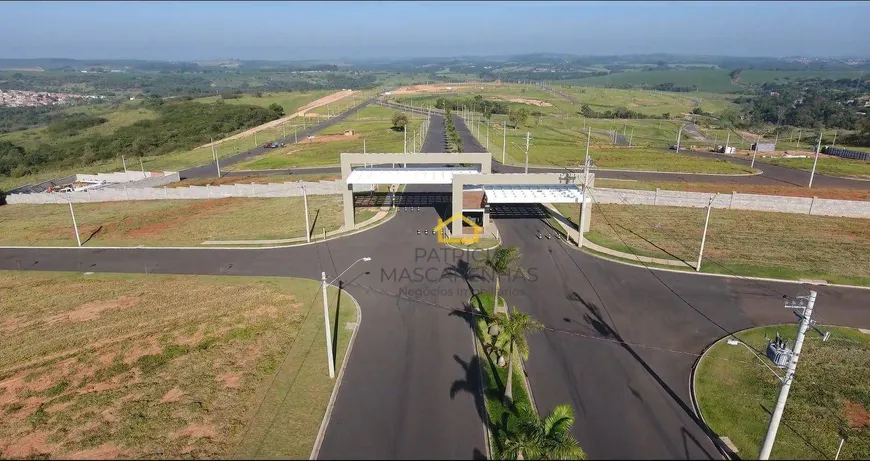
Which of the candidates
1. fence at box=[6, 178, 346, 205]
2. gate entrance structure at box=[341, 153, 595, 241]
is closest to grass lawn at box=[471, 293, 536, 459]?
gate entrance structure at box=[341, 153, 595, 241]

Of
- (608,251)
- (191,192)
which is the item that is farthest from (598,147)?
(191,192)

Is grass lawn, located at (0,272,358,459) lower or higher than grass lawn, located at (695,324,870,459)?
lower

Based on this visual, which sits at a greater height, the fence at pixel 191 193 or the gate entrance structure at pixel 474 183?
the gate entrance structure at pixel 474 183

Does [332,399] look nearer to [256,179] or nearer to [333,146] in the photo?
[256,179]

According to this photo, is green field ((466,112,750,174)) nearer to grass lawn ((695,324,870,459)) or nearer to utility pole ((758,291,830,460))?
grass lawn ((695,324,870,459))

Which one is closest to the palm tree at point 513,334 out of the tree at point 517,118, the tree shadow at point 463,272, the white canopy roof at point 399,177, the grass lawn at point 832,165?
the tree shadow at point 463,272

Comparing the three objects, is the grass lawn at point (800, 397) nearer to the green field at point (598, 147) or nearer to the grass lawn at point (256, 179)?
the green field at point (598, 147)

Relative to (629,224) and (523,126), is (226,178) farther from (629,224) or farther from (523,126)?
(523,126)
